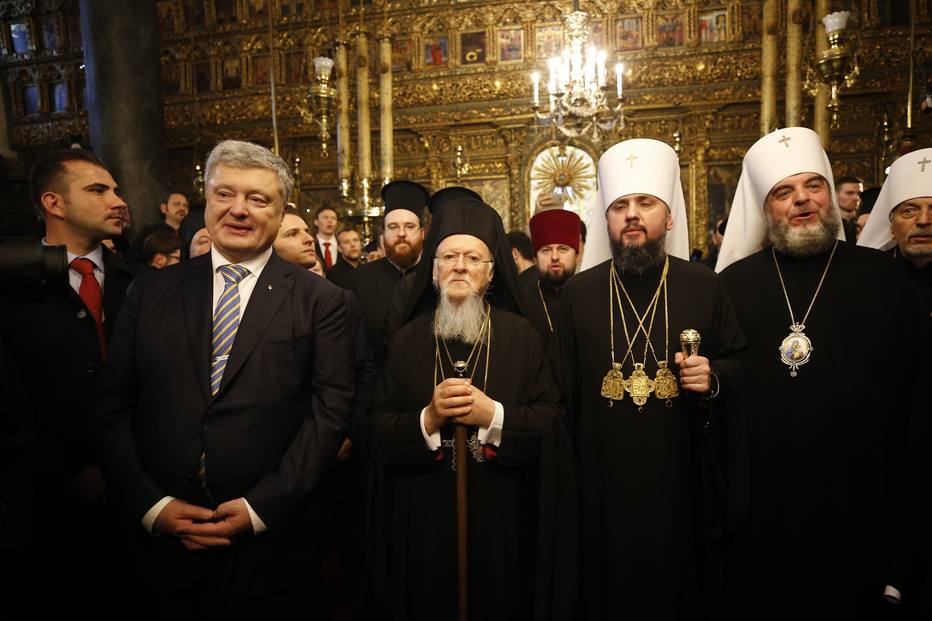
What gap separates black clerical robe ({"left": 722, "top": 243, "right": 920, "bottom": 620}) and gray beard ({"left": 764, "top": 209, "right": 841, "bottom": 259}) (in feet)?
0.44

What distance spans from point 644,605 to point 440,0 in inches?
457

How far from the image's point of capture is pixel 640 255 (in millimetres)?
2723

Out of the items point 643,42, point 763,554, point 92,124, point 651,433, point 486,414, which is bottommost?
point 763,554

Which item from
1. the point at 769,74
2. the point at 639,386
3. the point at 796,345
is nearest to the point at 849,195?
the point at 769,74

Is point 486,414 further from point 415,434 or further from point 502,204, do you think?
point 502,204

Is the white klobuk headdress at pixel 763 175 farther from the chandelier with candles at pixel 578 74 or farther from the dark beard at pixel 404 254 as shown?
the chandelier with candles at pixel 578 74

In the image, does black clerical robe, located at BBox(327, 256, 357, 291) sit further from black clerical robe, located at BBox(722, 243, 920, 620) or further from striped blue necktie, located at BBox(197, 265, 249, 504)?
black clerical robe, located at BBox(722, 243, 920, 620)

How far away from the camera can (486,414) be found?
7.82 feet

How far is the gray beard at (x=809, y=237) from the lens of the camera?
2812 mm

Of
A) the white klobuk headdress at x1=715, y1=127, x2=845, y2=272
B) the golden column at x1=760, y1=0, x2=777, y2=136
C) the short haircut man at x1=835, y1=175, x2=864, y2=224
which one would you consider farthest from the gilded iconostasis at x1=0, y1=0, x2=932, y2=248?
the white klobuk headdress at x1=715, y1=127, x2=845, y2=272

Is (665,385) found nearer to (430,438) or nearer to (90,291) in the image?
(430,438)

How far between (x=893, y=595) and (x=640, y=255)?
1.73 meters

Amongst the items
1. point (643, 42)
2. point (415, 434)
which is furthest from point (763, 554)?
point (643, 42)

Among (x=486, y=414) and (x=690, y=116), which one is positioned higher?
(x=690, y=116)
